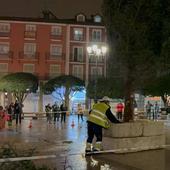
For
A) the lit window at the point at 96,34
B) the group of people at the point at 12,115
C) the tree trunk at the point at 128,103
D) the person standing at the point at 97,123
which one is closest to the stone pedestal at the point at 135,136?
the person standing at the point at 97,123

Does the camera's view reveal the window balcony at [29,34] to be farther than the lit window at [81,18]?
No

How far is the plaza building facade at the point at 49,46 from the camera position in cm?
7481

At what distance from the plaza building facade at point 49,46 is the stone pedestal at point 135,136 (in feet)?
192

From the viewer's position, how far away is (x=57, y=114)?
128 ft

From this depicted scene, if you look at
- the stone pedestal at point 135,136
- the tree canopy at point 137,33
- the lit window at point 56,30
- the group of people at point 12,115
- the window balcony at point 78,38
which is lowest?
the stone pedestal at point 135,136

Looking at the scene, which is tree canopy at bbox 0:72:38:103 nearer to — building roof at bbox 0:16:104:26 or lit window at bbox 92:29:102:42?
building roof at bbox 0:16:104:26

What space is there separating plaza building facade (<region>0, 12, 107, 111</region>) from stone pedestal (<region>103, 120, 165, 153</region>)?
5856cm

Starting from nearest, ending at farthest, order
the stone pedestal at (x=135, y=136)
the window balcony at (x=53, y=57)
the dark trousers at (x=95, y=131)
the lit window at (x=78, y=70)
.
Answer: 1. the dark trousers at (x=95, y=131)
2. the stone pedestal at (x=135, y=136)
3. the window balcony at (x=53, y=57)
4. the lit window at (x=78, y=70)

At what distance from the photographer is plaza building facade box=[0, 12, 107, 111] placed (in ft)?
245

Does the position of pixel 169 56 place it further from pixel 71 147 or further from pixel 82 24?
pixel 82 24

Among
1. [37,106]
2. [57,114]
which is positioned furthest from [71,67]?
[57,114]

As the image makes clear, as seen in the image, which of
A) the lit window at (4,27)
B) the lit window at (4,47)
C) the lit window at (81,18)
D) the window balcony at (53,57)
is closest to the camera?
the lit window at (4,27)

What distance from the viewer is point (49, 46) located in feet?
251

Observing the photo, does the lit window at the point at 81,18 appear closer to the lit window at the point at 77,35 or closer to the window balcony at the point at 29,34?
the lit window at the point at 77,35
